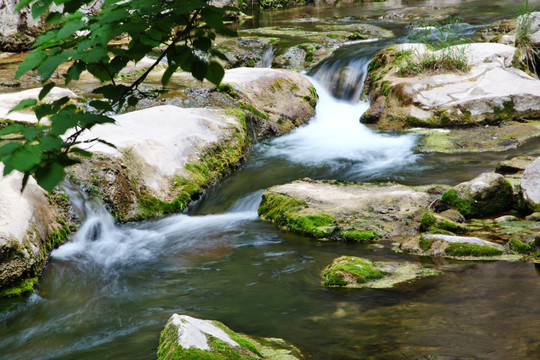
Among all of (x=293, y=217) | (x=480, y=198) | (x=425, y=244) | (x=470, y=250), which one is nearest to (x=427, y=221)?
(x=425, y=244)

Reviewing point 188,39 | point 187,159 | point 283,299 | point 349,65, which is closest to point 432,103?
point 349,65

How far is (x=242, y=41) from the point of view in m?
17.0

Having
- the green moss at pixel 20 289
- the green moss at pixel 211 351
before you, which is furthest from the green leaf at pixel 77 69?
the green moss at pixel 20 289

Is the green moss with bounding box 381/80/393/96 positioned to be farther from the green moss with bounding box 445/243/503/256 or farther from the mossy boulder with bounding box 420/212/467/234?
the green moss with bounding box 445/243/503/256

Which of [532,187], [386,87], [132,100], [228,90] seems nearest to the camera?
[132,100]

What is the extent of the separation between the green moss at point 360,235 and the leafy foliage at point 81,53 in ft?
14.7

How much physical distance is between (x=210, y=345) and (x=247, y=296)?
1.68 meters

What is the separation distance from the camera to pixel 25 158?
106 cm

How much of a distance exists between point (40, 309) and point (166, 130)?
4.07m

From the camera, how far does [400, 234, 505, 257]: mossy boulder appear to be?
4.84m

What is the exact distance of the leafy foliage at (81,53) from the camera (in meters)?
1.12

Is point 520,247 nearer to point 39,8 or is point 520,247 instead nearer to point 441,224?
point 441,224

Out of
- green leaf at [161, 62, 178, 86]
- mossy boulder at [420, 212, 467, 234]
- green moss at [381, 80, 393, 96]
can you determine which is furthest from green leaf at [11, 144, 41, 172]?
green moss at [381, 80, 393, 96]

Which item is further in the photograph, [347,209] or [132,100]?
[347,209]
